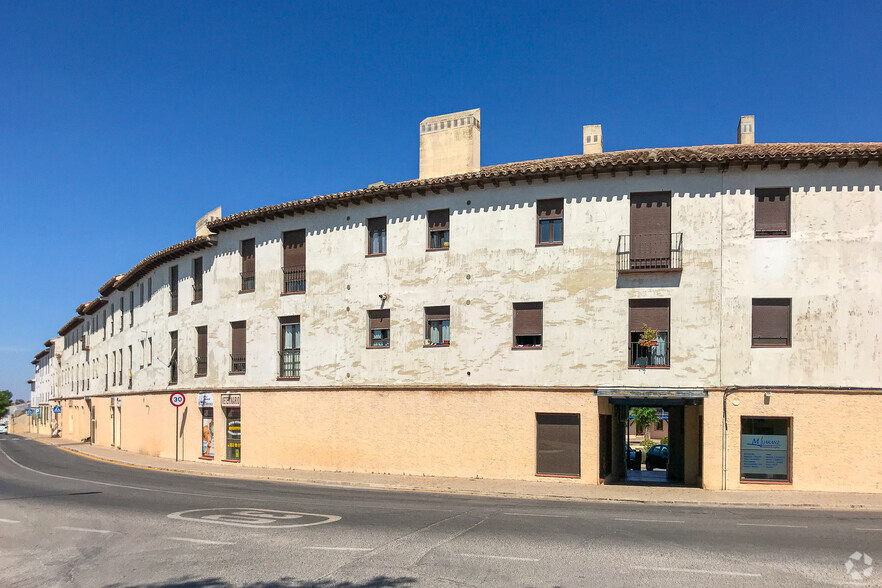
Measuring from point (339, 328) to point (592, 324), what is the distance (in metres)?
9.01

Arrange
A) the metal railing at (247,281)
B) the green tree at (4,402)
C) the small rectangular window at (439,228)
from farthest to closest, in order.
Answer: the green tree at (4,402), the metal railing at (247,281), the small rectangular window at (439,228)

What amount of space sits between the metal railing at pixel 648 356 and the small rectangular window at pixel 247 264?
594 inches

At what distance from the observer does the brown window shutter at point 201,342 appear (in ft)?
101

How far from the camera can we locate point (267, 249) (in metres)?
27.6

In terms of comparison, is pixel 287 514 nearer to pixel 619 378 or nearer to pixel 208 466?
pixel 619 378

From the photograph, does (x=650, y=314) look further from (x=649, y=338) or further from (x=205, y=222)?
(x=205, y=222)

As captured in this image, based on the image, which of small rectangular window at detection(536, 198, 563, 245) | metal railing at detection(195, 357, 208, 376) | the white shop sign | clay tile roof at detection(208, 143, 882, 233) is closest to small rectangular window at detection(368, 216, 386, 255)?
clay tile roof at detection(208, 143, 882, 233)

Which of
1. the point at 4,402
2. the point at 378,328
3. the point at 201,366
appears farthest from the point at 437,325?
the point at 4,402

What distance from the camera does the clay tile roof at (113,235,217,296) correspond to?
30188 mm

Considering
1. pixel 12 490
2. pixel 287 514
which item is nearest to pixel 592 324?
pixel 287 514

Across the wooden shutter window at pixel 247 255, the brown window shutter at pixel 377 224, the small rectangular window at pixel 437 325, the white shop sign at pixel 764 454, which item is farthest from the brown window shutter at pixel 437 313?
the white shop sign at pixel 764 454

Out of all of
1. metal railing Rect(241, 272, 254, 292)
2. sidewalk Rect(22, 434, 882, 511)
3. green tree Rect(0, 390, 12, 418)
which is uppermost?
metal railing Rect(241, 272, 254, 292)

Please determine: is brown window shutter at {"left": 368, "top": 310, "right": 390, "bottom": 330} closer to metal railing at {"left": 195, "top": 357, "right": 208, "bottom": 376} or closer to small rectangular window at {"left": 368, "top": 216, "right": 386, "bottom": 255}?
small rectangular window at {"left": 368, "top": 216, "right": 386, "bottom": 255}

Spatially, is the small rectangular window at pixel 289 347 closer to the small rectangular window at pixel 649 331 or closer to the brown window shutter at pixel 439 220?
the brown window shutter at pixel 439 220
